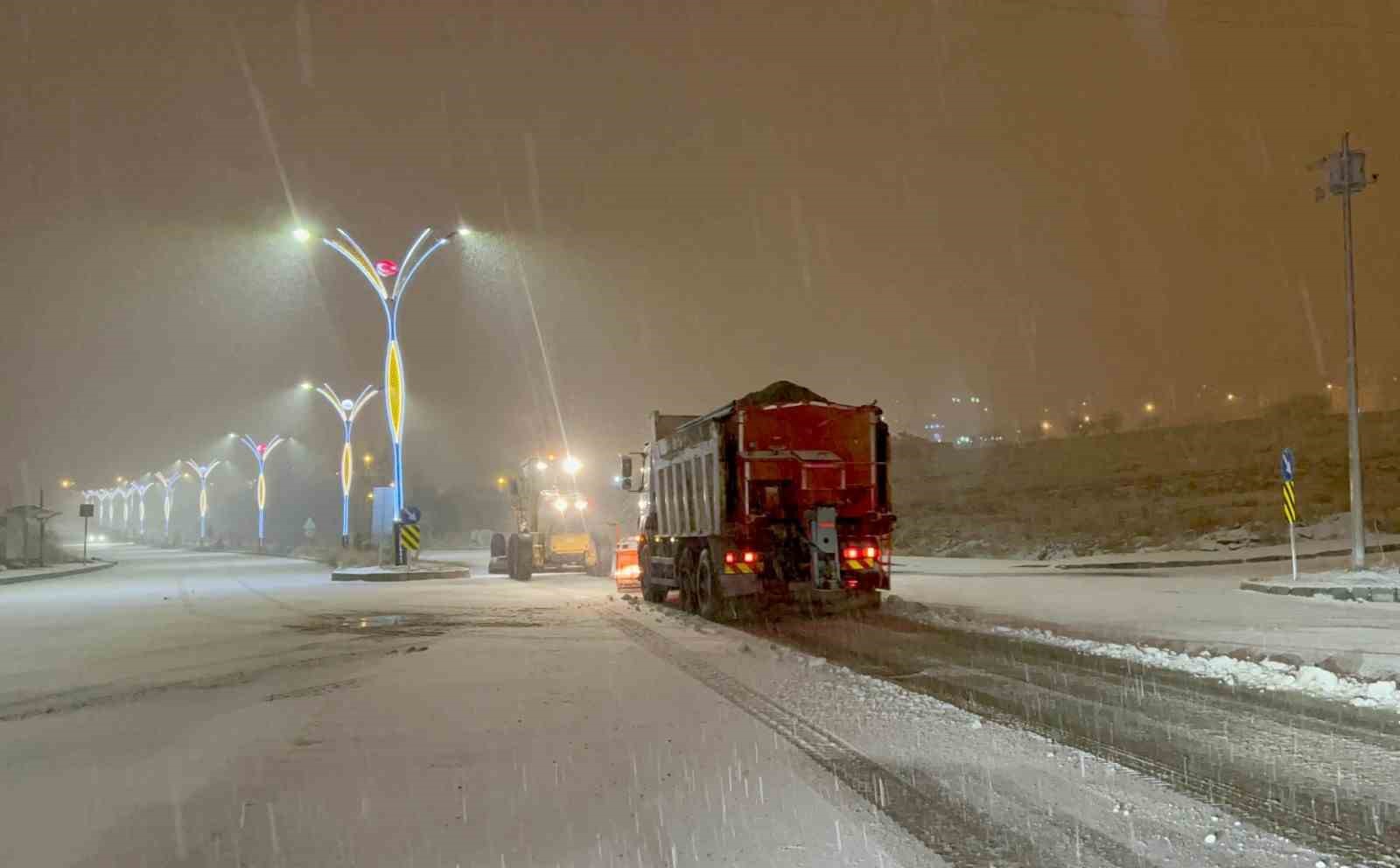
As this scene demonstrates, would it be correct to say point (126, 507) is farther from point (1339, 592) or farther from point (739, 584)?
point (1339, 592)

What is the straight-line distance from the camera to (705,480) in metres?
19.3

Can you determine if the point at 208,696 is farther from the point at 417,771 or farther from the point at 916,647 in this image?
the point at 916,647

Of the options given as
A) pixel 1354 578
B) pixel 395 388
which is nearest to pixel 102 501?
pixel 395 388

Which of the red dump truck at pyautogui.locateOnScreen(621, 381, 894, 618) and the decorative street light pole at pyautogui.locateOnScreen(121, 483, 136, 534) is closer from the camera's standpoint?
the red dump truck at pyautogui.locateOnScreen(621, 381, 894, 618)

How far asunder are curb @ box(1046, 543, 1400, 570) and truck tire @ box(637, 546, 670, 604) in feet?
51.3

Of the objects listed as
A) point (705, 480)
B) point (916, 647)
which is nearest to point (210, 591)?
point (705, 480)

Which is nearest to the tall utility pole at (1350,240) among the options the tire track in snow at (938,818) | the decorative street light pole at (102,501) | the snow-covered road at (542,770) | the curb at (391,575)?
the snow-covered road at (542,770)

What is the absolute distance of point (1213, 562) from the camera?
111 feet

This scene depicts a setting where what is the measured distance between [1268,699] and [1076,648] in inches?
161

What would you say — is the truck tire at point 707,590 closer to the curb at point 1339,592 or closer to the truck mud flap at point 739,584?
the truck mud flap at point 739,584

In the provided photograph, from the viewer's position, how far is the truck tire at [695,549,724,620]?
62.1 ft

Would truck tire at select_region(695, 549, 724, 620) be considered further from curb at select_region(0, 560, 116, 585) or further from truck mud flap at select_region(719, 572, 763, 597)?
curb at select_region(0, 560, 116, 585)

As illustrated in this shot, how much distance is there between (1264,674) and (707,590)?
383 inches

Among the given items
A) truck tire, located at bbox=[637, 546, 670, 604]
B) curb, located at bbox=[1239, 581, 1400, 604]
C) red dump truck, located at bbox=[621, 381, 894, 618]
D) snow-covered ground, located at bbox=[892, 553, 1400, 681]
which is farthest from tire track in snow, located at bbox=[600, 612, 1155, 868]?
curb, located at bbox=[1239, 581, 1400, 604]
